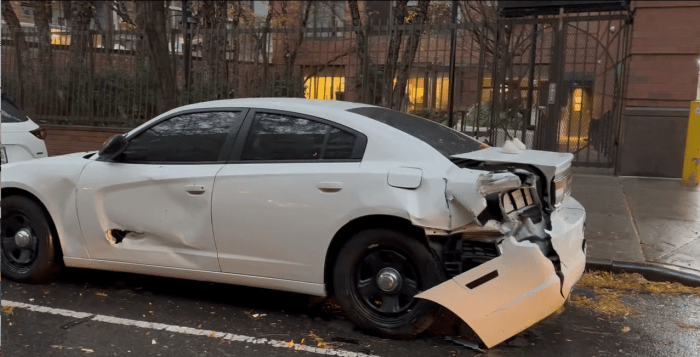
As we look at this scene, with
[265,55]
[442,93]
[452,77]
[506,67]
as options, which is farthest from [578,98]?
[265,55]

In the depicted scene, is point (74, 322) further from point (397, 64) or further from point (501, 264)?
point (397, 64)

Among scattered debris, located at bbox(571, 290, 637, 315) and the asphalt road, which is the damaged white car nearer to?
the asphalt road

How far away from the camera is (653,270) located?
5.76m

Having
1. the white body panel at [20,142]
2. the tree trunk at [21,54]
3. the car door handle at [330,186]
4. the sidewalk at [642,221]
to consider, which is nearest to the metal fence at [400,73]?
the tree trunk at [21,54]

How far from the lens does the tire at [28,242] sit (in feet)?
16.7

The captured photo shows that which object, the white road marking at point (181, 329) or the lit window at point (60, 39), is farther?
the lit window at point (60, 39)

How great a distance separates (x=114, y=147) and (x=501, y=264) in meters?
2.94

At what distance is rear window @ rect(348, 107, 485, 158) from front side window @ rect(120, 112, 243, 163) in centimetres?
95

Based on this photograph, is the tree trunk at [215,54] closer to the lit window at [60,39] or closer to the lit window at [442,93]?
the lit window at [60,39]

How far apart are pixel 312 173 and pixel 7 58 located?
12687mm

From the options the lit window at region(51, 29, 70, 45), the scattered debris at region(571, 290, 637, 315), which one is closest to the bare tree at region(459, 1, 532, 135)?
the scattered debris at region(571, 290, 637, 315)

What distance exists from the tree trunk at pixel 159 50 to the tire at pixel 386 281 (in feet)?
22.4

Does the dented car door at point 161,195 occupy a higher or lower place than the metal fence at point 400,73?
lower

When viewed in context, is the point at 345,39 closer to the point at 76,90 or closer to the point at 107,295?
the point at 76,90
